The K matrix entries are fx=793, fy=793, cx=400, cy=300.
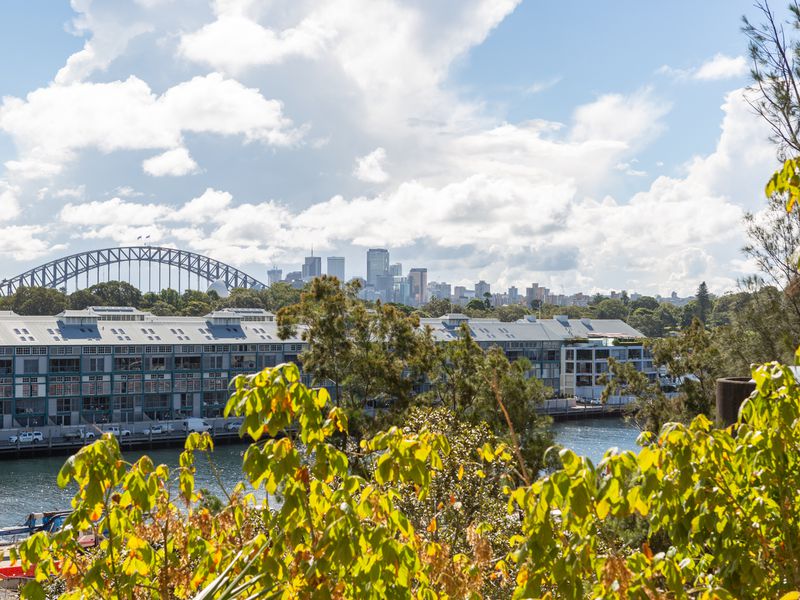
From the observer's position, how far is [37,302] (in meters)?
88.9

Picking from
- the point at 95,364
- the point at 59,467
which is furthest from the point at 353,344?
the point at 95,364

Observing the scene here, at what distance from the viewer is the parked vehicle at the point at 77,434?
1802 inches

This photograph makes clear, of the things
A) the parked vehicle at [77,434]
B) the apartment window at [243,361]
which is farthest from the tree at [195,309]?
the parked vehicle at [77,434]

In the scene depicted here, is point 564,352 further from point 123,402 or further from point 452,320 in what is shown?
point 123,402

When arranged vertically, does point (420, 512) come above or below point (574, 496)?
below

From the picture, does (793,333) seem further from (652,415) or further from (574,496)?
(574,496)

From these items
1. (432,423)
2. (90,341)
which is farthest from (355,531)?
(90,341)

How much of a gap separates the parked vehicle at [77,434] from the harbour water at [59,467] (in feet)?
6.81

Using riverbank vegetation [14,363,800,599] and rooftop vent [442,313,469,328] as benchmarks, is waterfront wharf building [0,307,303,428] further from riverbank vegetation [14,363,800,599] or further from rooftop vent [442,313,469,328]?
riverbank vegetation [14,363,800,599]

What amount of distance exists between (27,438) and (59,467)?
3133mm

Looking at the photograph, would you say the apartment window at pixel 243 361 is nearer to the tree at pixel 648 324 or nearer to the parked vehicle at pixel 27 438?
the parked vehicle at pixel 27 438

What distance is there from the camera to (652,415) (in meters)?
26.1

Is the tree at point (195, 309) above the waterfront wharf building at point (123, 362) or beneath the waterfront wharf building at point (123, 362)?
above

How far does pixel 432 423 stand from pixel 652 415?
545 inches
